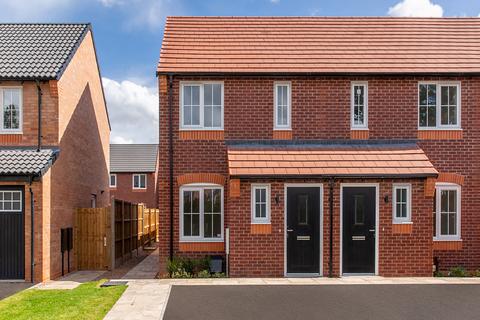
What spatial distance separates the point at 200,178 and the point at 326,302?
17.7 ft

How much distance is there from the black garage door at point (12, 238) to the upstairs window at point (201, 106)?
200 inches

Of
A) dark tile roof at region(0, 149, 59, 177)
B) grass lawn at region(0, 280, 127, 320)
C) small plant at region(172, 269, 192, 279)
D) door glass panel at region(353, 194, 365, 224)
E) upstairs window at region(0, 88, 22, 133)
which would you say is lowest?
small plant at region(172, 269, 192, 279)

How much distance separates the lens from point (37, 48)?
48.0ft

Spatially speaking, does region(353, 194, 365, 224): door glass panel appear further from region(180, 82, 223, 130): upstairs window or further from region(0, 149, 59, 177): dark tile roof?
Result: region(0, 149, 59, 177): dark tile roof

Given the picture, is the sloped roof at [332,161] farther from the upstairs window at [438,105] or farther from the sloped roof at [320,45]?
the sloped roof at [320,45]

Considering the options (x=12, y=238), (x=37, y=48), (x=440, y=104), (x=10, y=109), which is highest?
(x=37, y=48)

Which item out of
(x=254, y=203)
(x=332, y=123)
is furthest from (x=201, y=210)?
(x=332, y=123)

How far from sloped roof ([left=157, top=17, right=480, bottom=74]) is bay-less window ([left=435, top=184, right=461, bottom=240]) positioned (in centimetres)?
358

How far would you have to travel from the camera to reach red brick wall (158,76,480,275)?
13586mm

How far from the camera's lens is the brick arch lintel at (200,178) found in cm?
1342

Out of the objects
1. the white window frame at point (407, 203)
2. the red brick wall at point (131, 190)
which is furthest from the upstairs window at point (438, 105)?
the red brick wall at point (131, 190)

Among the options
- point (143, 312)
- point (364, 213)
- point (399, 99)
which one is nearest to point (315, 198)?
point (364, 213)

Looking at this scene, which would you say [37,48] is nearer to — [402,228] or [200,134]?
[200,134]

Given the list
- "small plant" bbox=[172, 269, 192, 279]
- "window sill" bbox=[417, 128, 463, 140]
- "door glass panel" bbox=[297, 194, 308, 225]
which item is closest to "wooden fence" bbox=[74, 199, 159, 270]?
"small plant" bbox=[172, 269, 192, 279]
